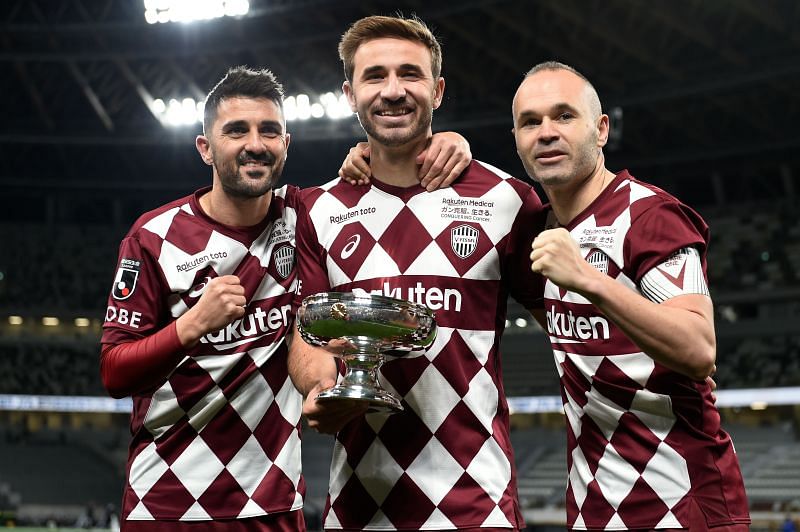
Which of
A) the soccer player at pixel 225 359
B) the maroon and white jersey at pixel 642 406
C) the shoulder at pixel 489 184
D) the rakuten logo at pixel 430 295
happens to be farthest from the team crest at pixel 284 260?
the maroon and white jersey at pixel 642 406

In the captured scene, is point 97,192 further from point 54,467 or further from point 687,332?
point 687,332

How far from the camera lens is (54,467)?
1053 inches

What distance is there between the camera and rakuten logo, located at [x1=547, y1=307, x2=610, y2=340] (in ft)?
9.06

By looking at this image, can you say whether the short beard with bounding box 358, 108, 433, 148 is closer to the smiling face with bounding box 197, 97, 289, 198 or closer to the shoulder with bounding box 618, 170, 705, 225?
the smiling face with bounding box 197, 97, 289, 198

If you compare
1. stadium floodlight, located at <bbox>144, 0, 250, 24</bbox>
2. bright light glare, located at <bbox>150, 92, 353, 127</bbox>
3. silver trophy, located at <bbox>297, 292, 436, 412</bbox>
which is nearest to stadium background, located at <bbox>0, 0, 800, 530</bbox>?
bright light glare, located at <bbox>150, 92, 353, 127</bbox>

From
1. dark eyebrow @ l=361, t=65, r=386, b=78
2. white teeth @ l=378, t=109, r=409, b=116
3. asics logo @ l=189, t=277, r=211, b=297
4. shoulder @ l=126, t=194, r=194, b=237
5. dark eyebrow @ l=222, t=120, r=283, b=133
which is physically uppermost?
dark eyebrow @ l=222, t=120, r=283, b=133

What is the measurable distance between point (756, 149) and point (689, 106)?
7.96 ft

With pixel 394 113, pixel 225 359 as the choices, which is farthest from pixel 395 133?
pixel 225 359

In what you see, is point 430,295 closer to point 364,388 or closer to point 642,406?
point 364,388

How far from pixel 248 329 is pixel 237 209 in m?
0.49

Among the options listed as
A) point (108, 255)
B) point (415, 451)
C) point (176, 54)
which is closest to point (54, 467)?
point (108, 255)

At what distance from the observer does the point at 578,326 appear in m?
2.82

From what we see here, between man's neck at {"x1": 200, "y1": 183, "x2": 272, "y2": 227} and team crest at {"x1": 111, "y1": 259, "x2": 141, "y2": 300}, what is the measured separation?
0.37m

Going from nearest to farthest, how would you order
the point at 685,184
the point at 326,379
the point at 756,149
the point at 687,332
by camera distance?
the point at 687,332
the point at 326,379
the point at 756,149
the point at 685,184
